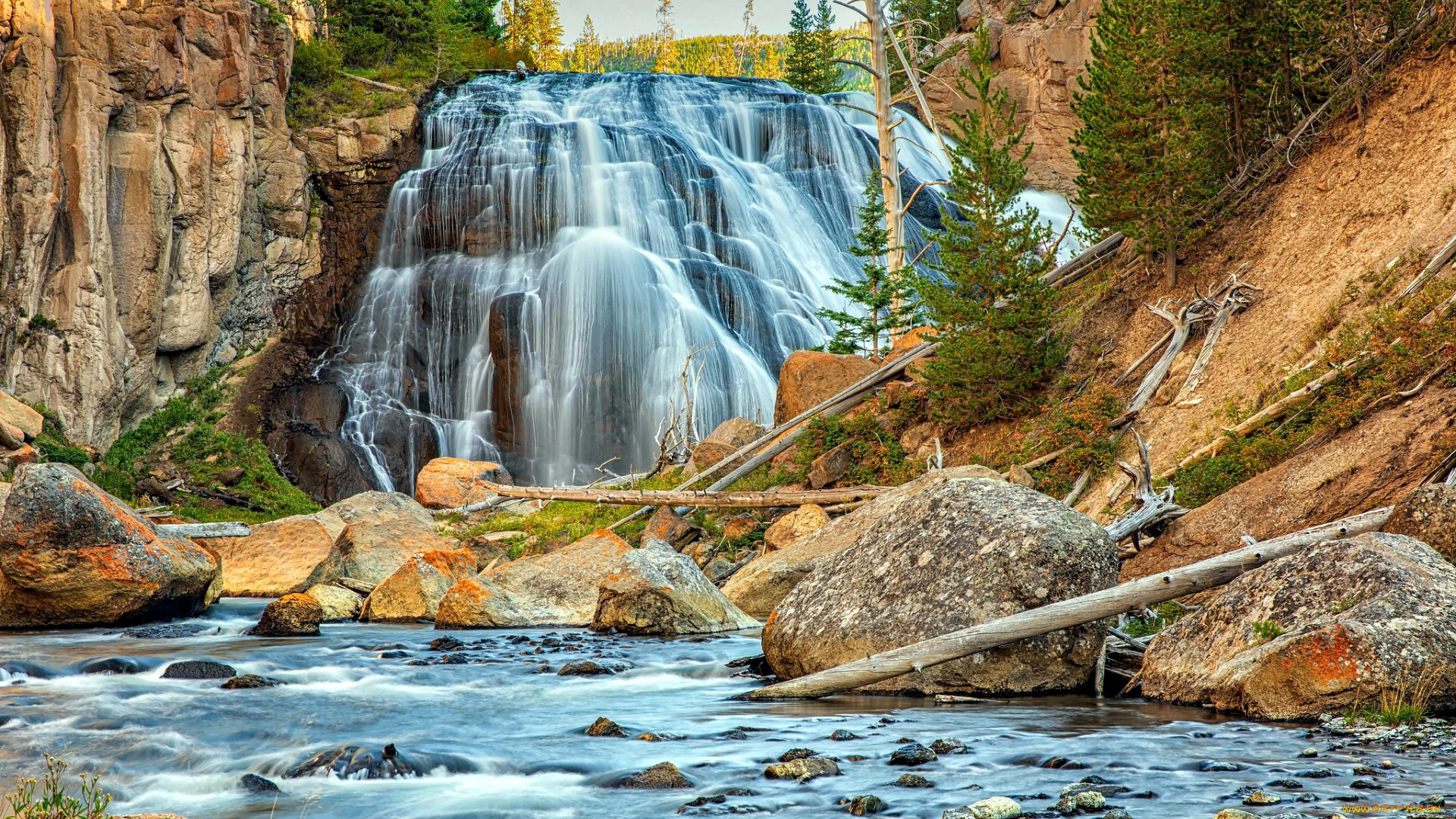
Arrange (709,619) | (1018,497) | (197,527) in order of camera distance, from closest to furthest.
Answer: (1018,497), (709,619), (197,527)

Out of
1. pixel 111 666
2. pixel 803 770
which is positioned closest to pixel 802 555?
pixel 803 770

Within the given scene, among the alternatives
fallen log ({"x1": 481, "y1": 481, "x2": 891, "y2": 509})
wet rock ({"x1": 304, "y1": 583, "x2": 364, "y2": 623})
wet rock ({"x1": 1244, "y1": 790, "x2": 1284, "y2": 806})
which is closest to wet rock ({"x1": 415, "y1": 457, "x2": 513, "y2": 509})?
fallen log ({"x1": 481, "y1": 481, "x2": 891, "y2": 509})

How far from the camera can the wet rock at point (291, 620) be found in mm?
11719

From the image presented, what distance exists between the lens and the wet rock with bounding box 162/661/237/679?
9070 mm

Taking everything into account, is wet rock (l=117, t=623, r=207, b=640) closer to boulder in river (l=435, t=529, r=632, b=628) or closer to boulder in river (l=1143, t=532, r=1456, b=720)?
boulder in river (l=435, t=529, r=632, b=628)

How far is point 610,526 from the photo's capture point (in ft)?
55.3

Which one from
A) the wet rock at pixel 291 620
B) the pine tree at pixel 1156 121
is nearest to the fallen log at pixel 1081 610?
the wet rock at pixel 291 620

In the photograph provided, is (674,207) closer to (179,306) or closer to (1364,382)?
(179,306)

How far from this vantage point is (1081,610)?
23.3 ft

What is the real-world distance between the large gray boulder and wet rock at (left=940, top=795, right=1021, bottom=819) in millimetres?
2913

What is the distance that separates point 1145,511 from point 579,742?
5648 mm

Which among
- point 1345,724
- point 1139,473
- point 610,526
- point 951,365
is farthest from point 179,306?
point 1345,724

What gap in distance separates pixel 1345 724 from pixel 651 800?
3821 mm

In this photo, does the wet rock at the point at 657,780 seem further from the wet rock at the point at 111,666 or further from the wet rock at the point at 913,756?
the wet rock at the point at 111,666
